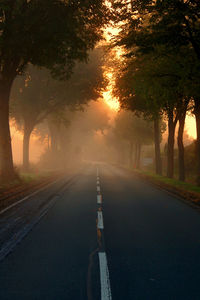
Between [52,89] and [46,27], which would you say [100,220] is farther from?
[52,89]

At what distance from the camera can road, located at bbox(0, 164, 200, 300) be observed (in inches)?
149

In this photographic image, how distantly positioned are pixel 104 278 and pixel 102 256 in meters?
0.95

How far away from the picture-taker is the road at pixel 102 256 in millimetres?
3783

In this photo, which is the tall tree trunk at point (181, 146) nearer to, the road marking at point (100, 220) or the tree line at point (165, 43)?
the tree line at point (165, 43)

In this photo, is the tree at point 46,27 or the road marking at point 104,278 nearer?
the road marking at point 104,278

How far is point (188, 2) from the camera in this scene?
10680 mm

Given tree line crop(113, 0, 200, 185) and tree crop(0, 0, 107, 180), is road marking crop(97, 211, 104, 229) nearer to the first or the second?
tree line crop(113, 0, 200, 185)

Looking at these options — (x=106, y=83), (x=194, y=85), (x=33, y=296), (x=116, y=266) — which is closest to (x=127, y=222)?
(x=116, y=266)

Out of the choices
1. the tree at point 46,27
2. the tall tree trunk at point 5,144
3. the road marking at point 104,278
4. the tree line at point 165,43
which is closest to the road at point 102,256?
the road marking at point 104,278

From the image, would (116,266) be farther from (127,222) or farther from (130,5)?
(130,5)

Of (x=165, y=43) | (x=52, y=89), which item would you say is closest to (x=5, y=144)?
(x=165, y=43)

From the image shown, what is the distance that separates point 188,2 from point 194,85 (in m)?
3.32

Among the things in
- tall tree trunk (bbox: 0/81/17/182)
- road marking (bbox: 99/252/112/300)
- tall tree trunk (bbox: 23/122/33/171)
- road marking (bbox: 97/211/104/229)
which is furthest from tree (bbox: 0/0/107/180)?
tall tree trunk (bbox: 23/122/33/171)

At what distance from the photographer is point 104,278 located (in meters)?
4.15
